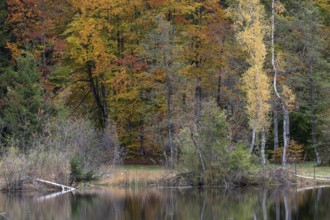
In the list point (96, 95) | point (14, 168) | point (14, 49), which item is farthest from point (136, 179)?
point (14, 49)

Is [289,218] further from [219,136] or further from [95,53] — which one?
[95,53]

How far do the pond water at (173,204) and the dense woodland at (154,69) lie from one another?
7218mm

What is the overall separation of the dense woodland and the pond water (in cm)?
722

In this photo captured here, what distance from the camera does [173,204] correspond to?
23406mm

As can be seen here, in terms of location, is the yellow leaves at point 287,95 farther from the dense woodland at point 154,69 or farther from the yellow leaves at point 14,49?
the yellow leaves at point 14,49

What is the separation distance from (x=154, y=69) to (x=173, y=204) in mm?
13917

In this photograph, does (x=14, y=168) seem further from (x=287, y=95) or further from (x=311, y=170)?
(x=311, y=170)

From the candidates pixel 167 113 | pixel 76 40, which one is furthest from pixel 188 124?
pixel 76 40

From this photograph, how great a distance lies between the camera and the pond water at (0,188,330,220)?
818 inches


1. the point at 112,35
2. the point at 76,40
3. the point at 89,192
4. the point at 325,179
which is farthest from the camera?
the point at 112,35

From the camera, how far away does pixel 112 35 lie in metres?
42.6

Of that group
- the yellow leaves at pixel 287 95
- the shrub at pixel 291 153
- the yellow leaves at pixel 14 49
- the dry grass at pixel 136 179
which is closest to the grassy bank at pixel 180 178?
the dry grass at pixel 136 179

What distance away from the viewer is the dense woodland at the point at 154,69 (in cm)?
3569

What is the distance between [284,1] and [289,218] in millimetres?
26234
